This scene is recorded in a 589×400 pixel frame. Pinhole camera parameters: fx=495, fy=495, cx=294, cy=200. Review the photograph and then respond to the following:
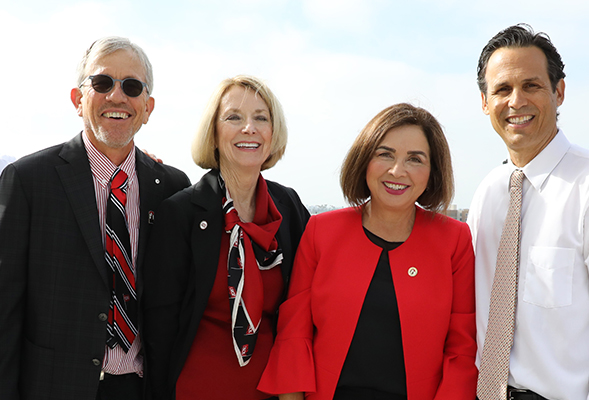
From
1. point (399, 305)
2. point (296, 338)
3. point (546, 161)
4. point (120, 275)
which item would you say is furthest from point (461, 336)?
point (120, 275)

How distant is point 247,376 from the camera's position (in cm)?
266

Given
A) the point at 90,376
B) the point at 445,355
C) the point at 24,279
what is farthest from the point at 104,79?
the point at 445,355

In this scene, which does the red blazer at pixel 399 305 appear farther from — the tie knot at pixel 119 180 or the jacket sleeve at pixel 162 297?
the tie knot at pixel 119 180

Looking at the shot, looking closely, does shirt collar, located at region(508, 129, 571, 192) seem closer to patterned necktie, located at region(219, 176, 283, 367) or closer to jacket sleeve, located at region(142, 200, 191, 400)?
patterned necktie, located at region(219, 176, 283, 367)

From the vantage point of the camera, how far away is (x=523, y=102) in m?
2.56

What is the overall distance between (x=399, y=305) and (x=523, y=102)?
123 centimetres

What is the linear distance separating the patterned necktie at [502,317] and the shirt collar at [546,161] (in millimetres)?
119

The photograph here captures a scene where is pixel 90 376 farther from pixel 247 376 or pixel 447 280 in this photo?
pixel 447 280

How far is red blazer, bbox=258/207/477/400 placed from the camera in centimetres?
243

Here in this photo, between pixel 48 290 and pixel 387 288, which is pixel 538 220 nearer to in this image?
pixel 387 288

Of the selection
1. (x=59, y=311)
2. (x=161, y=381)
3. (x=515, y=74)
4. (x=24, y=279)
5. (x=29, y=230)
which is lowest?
(x=161, y=381)

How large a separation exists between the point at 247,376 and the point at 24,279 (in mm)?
1229

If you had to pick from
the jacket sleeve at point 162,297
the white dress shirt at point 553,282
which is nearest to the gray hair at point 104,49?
the jacket sleeve at point 162,297

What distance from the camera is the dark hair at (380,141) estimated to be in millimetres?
2584
